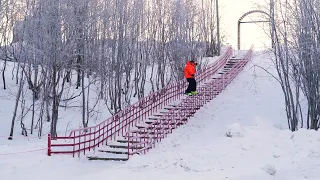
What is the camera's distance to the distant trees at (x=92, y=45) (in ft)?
44.7

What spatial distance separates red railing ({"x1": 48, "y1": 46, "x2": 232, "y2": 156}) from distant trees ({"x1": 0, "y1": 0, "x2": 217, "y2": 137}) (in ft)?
6.75

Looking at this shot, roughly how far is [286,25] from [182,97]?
5.57 meters

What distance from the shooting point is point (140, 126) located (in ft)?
42.7

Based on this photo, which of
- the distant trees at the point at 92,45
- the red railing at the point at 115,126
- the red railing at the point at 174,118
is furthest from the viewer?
the distant trees at the point at 92,45

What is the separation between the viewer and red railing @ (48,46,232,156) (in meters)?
10.7

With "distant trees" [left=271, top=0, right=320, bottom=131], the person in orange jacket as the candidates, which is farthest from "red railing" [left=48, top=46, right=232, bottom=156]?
"distant trees" [left=271, top=0, right=320, bottom=131]

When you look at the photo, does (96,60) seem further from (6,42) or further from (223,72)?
(223,72)

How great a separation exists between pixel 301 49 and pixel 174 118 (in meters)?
5.39

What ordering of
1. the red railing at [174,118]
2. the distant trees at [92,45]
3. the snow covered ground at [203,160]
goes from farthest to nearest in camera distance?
1. the distant trees at [92,45]
2. the red railing at [174,118]
3. the snow covered ground at [203,160]

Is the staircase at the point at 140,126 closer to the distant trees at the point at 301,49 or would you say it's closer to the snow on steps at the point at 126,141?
the snow on steps at the point at 126,141

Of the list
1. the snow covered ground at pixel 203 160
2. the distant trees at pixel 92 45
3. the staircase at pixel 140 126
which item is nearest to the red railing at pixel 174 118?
the staircase at pixel 140 126

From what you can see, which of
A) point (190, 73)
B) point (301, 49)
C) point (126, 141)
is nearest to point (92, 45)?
point (190, 73)

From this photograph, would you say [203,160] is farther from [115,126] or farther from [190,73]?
[190,73]

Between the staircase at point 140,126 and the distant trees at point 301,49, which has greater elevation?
the distant trees at point 301,49
